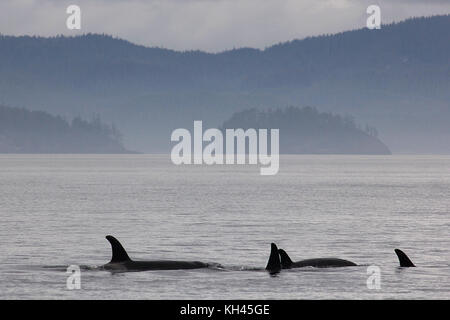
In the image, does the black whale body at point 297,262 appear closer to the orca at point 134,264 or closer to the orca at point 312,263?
the orca at point 312,263

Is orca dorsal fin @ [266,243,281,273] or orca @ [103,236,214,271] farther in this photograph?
orca @ [103,236,214,271]

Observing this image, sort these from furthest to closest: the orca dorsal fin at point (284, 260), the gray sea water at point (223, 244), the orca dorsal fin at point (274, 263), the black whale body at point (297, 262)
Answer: the orca dorsal fin at point (284, 260) < the black whale body at point (297, 262) < the orca dorsal fin at point (274, 263) < the gray sea water at point (223, 244)

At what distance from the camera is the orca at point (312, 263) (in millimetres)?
40688

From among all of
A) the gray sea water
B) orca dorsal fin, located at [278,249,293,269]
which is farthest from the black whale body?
the gray sea water

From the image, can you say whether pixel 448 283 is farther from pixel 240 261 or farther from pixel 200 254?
pixel 200 254

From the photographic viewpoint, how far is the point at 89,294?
115 ft

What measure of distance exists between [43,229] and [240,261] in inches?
804

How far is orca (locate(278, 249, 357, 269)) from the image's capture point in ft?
133

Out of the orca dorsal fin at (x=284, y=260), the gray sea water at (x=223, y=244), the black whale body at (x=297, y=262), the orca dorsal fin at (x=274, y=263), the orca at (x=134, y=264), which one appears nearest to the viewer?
the gray sea water at (x=223, y=244)

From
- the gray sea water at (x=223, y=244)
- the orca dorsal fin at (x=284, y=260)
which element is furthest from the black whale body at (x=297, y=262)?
the gray sea water at (x=223, y=244)

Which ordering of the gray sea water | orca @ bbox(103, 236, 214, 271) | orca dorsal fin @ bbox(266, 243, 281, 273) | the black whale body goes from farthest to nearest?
orca @ bbox(103, 236, 214, 271) → the black whale body → orca dorsal fin @ bbox(266, 243, 281, 273) → the gray sea water

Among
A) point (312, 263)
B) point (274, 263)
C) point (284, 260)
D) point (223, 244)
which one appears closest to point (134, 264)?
point (274, 263)

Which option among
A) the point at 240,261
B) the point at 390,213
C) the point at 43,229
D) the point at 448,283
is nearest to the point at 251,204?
the point at 390,213

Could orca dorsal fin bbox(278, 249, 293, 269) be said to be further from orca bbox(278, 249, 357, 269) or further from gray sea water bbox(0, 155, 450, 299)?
gray sea water bbox(0, 155, 450, 299)
